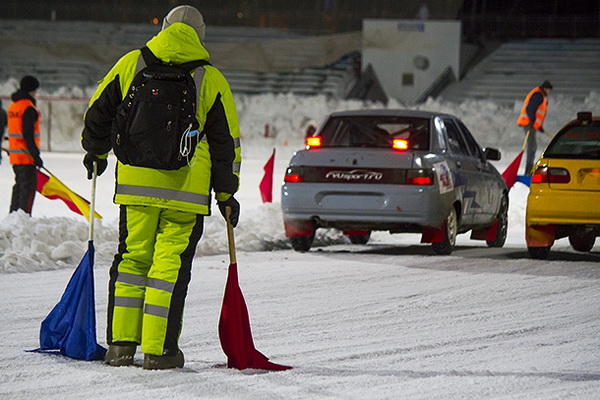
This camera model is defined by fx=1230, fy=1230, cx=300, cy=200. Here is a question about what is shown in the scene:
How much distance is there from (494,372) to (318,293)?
3.21 meters

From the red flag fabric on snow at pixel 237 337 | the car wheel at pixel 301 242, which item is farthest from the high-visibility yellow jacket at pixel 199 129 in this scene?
the car wheel at pixel 301 242

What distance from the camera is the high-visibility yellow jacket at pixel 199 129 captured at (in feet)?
19.4

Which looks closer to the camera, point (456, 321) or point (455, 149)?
point (456, 321)

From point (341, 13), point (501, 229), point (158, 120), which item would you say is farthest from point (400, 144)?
point (341, 13)

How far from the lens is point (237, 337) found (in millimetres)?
6023

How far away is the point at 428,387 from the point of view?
563 centimetres

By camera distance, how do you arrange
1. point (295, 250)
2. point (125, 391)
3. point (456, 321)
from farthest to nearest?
1. point (295, 250)
2. point (456, 321)
3. point (125, 391)

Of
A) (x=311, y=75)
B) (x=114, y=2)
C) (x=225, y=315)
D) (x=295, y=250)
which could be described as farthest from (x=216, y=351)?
(x=114, y=2)

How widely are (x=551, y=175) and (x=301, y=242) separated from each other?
2573 mm

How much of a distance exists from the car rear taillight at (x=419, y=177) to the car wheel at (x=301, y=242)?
4.37 ft

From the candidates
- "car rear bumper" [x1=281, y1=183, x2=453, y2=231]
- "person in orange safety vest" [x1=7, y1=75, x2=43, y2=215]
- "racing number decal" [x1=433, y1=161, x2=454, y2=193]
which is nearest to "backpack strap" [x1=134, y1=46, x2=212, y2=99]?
"car rear bumper" [x1=281, y1=183, x2=453, y2=231]

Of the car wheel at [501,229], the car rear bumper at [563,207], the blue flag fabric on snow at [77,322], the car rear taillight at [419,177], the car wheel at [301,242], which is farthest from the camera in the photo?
the car wheel at [501,229]

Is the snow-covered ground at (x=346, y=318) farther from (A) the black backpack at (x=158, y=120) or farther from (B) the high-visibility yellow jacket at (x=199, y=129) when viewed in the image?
(A) the black backpack at (x=158, y=120)

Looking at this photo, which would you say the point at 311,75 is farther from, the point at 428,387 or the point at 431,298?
the point at 428,387
